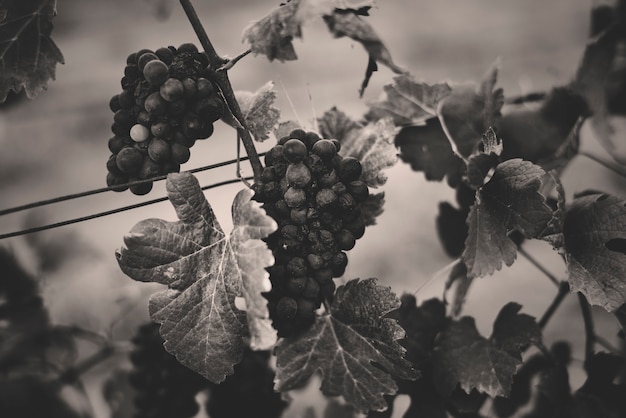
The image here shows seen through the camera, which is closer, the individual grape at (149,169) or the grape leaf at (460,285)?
the individual grape at (149,169)

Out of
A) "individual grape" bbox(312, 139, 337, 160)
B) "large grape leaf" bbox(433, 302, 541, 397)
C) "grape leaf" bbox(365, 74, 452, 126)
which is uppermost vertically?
"individual grape" bbox(312, 139, 337, 160)

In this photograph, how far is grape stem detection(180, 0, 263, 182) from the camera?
582 millimetres

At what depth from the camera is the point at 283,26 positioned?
55 centimetres

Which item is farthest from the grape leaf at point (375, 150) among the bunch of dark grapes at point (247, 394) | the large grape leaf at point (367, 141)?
the bunch of dark grapes at point (247, 394)

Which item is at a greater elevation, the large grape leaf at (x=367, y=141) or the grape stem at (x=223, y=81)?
the grape stem at (x=223, y=81)

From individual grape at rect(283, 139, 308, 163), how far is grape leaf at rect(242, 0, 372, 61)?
0.29 ft

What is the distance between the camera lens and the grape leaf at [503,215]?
23.6 inches

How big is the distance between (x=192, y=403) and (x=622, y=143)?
102 centimetres

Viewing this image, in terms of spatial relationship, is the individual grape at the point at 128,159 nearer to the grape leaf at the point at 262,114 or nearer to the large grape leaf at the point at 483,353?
the grape leaf at the point at 262,114

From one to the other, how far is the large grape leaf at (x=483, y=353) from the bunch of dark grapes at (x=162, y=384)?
1.10 feet

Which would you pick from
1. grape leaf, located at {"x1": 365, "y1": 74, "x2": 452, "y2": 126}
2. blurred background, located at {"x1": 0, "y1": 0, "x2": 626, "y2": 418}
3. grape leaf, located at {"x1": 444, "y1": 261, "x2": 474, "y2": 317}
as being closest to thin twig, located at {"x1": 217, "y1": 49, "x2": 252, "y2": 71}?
grape leaf, located at {"x1": 365, "y1": 74, "x2": 452, "y2": 126}

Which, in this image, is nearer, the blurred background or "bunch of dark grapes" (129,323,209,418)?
"bunch of dark grapes" (129,323,209,418)

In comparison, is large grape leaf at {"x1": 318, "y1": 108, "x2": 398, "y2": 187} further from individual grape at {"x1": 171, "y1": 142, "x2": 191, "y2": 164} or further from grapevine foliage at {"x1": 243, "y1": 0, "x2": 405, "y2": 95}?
individual grape at {"x1": 171, "y1": 142, "x2": 191, "y2": 164}

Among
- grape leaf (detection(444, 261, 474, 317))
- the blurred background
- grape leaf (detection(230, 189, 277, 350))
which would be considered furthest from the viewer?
the blurred background
